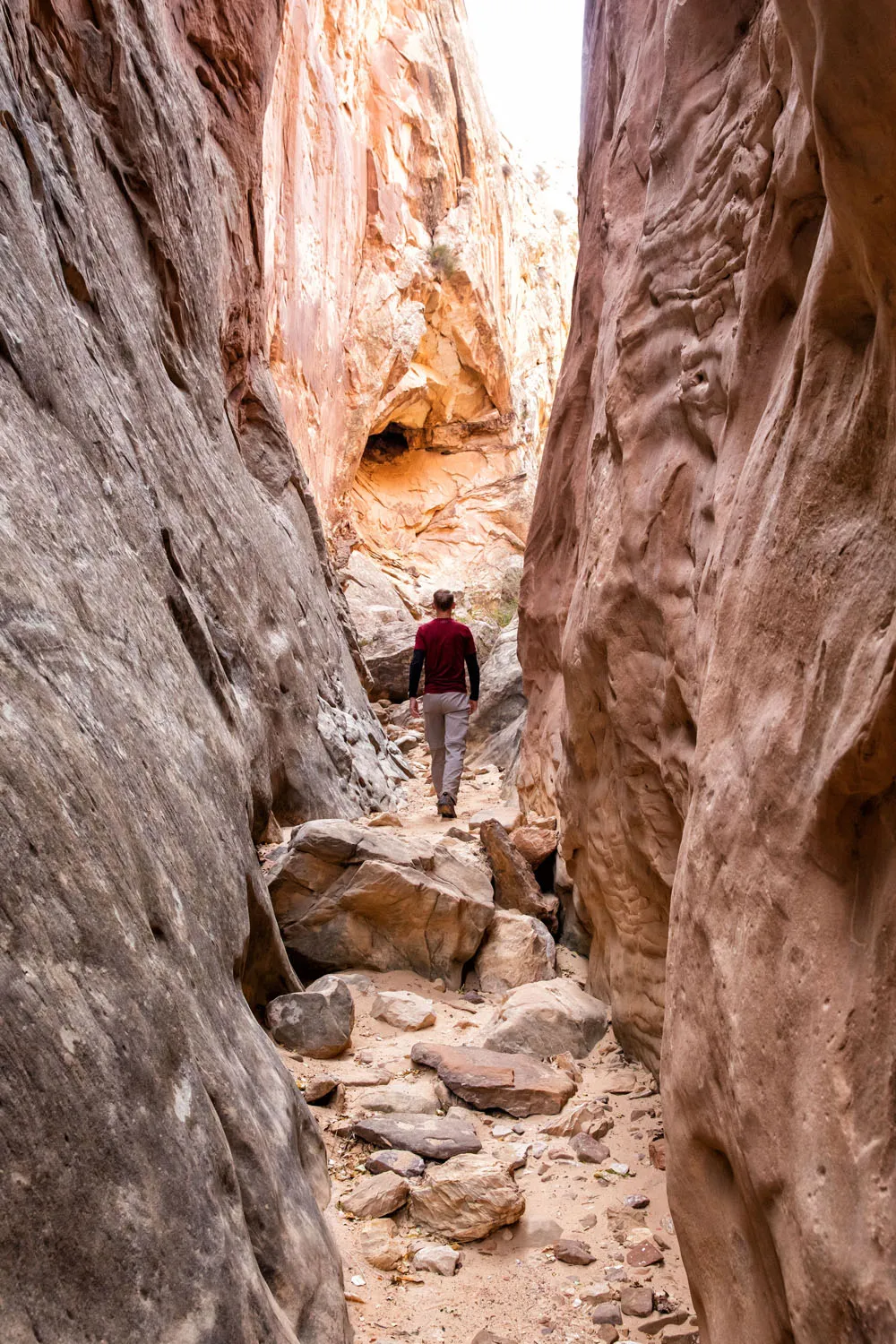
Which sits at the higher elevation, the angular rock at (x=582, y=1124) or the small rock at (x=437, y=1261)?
the small rock at (x=437, y=1261)

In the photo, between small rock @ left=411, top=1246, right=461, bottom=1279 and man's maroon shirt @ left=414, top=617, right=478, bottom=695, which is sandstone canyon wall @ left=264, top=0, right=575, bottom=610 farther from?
small rock @ left=411, top=1246, right=461, bottom=1279

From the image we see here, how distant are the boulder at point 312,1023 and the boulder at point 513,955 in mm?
1132

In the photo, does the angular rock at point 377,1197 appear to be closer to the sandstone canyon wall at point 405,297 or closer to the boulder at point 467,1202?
the boulder at point 467,1202

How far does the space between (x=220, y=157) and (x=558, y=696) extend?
5794 millimetres

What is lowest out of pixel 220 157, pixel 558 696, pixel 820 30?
pixel 558 696

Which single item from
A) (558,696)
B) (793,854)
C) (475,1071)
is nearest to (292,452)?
(558,696)

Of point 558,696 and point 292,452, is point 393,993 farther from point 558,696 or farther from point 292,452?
point 292,452

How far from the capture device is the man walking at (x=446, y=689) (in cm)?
830

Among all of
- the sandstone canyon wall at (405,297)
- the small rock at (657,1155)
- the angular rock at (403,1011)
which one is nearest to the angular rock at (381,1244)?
the small rock at (657,1155)

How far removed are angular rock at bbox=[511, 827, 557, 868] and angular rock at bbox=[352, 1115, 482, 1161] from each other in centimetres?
288

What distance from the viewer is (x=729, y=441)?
119 inches

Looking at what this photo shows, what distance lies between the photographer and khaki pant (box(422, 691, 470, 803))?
835cm

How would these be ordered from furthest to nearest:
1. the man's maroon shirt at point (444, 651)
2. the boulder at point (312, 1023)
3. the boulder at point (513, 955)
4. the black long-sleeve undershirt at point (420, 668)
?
the black long-sleeve undershirt at point (420, 668), the man's maroon shirt at point (444, 651), the boulder at point (513, 955), the boulder at point (312, 1023)

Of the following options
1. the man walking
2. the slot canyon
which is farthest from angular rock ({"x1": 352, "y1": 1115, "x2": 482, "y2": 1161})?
the man walking
